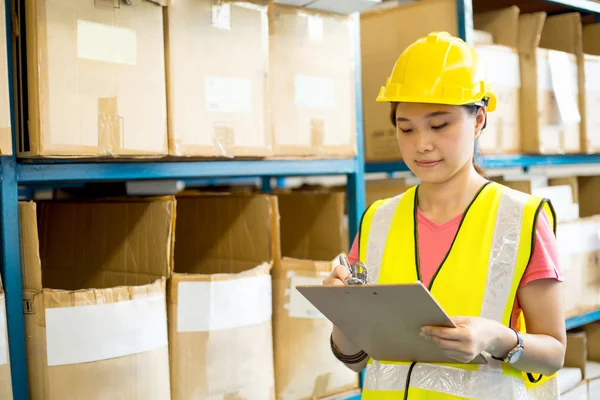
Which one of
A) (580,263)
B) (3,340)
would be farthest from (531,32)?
(3,340)

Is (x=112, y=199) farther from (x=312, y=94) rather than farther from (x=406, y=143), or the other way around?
(x=406, y=143)

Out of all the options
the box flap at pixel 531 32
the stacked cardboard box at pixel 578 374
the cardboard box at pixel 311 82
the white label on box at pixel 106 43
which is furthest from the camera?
the stacked cardboard box at pixel 578 374

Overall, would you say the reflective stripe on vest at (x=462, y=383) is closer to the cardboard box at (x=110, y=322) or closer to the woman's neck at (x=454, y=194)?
the woman's neck at (x=454, y=194)

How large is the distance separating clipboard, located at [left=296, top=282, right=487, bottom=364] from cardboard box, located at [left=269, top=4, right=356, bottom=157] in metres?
0.68

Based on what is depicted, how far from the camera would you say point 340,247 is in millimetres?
2152

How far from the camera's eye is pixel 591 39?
3.00 m

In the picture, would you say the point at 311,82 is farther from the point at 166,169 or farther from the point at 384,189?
the point at 384,189

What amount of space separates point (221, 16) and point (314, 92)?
1.19 feet

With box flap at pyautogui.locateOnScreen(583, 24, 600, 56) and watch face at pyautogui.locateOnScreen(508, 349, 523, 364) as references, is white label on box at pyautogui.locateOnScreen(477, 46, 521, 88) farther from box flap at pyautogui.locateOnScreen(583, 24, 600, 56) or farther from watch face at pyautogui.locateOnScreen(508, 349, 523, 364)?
watch face at pyautogui.locateOnScreen(508, 349, 523, 364)

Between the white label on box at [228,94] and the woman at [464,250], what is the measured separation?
0.47m

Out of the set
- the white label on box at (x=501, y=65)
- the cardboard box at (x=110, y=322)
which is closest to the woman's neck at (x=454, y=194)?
the cardboard box at (x=110, y=322)

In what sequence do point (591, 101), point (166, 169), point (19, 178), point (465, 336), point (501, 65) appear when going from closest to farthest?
point (465, 336) → point (19, 178) → point (166, 169) → point (501, 65) → point (591, 101)

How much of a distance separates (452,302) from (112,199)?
105cm

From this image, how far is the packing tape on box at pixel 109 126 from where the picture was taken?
1422mm
